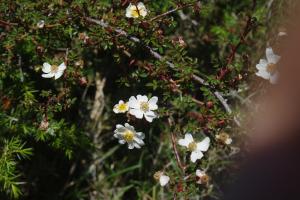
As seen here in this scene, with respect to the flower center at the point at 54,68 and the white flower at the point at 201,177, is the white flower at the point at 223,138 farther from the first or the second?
the flower center at the point at 54,68

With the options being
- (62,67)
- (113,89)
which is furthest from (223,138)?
(113,89)

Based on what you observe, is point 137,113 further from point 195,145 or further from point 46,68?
point 46,68

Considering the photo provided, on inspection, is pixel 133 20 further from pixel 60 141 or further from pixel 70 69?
pixel 60 141

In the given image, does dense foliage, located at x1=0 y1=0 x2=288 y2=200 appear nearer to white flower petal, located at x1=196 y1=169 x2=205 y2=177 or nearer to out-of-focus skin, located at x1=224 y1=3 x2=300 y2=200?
white flower petal, located at x1=196 y1=169 x2=205 y2=177

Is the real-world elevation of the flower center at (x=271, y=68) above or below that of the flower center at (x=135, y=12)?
above

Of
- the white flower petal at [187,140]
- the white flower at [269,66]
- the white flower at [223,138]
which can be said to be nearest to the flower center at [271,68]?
the white flower at [269,66]

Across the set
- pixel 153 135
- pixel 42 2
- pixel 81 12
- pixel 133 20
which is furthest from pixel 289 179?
pixel 153 135
